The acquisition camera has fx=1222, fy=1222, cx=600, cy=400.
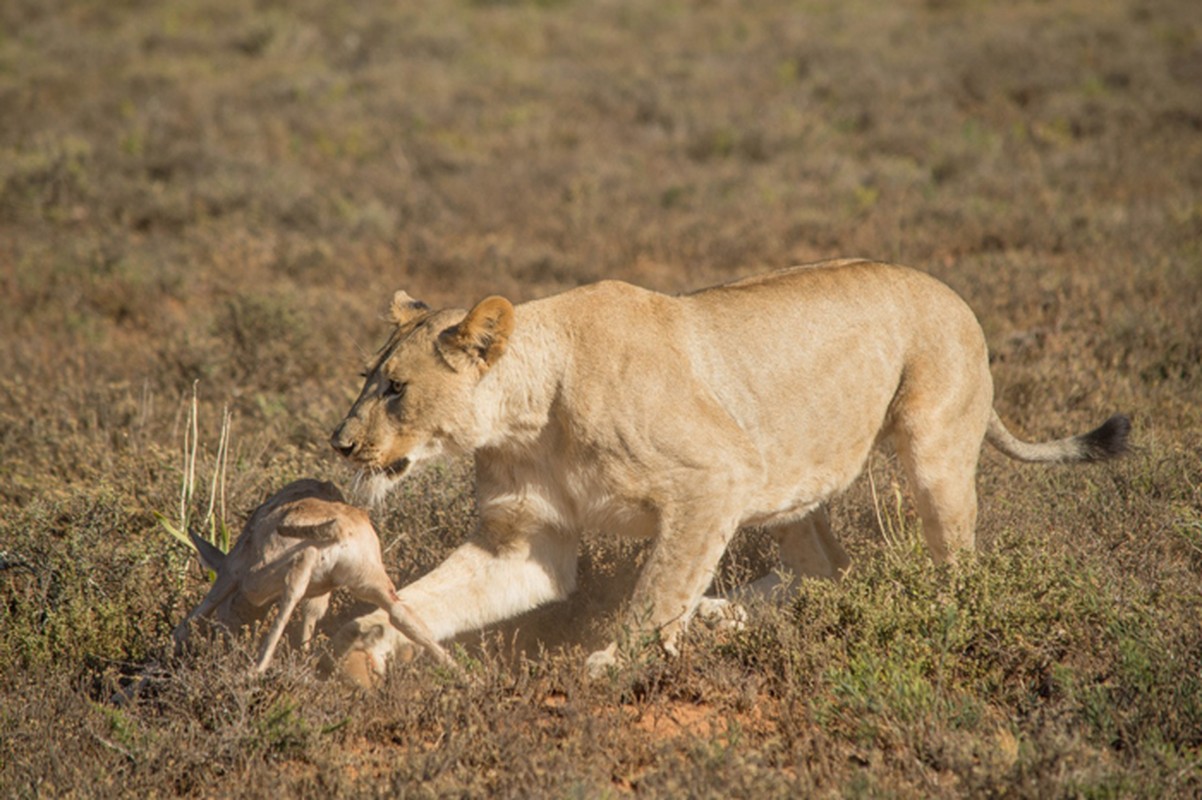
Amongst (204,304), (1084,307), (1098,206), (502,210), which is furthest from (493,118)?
(1084,307)

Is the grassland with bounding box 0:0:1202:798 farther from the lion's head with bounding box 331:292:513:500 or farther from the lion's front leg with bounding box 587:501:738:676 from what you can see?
the lion's head with bounding box 331:292:513:500

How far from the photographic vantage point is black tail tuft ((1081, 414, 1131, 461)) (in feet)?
16.9

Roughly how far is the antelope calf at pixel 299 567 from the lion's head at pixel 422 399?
21cm

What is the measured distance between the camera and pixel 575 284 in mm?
9906

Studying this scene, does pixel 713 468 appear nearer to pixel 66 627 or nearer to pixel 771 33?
pixel 66 627

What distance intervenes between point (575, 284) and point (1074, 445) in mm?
5274

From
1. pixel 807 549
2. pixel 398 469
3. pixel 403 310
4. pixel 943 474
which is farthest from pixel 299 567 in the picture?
pixel 943 474

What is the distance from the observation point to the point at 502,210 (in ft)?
38.2

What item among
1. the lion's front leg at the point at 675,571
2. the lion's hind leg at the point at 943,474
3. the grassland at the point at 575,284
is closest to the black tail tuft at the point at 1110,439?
the grassland at the point at 575,284

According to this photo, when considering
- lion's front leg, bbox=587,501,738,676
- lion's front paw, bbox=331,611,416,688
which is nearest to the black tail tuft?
lion's front leg, bbox=587,501,738,676

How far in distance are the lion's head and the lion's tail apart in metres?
2.39

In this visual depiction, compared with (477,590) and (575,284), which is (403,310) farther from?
(575,284)

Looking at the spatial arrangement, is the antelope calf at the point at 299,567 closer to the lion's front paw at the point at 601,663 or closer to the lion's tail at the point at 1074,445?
the lion's front paw at the point at 601,663

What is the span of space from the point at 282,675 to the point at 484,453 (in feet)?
3.63
